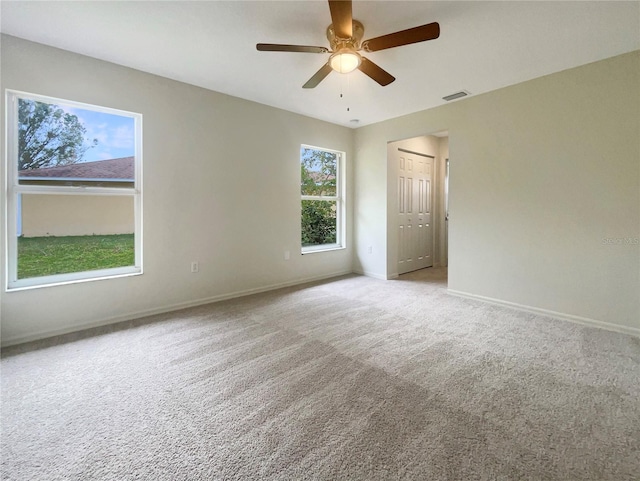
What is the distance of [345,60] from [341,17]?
19.0 inches

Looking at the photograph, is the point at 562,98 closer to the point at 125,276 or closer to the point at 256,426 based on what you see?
the point at 256,426

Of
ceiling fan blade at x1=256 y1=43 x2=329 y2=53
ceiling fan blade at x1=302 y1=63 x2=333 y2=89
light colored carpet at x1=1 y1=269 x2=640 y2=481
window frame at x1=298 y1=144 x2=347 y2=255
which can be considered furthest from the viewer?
window frame at x1=298 y1=144 x2=347 y2=255

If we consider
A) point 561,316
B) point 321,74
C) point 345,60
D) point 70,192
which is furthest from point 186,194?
point 561,316

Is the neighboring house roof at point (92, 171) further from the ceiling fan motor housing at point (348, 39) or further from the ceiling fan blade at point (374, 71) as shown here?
the ceiling fan blade at point (374, 71)

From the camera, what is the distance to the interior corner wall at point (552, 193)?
2.74 meters

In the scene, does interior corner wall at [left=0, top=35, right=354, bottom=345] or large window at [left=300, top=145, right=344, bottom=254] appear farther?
large window at [left=300, top=145, right=344, bottom=254]

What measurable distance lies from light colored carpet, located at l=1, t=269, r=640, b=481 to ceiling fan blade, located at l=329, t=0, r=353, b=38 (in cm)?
237

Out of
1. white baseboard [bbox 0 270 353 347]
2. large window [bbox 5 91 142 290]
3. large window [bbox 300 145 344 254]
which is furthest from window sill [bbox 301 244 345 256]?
large window [bbox 5 91 142 290]

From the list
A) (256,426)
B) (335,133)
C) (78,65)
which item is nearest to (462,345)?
(256,426)

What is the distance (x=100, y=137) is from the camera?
9.80 ft

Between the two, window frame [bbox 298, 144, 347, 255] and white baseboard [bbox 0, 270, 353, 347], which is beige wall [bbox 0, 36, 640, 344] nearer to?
white baseboard [bbox 0, 270, 353, 347]

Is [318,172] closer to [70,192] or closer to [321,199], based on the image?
[321,199]

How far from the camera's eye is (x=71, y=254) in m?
2.92

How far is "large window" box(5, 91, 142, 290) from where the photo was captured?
261 cm
